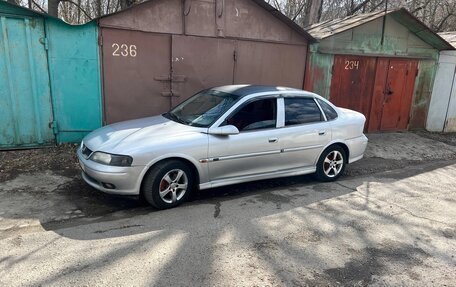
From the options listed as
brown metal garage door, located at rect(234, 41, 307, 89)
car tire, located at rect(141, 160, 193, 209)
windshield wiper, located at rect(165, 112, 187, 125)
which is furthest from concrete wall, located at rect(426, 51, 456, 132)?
car tire, located at rect(141, 160, 193, 209)

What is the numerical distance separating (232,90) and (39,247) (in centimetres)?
342

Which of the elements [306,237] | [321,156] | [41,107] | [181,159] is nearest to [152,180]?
[181,159]

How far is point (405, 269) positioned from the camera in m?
3.66

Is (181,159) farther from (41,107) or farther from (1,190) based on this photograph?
(41,107)

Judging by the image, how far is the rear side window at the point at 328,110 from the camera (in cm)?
618

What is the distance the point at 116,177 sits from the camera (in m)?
4.52

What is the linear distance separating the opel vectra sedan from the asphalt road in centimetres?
38

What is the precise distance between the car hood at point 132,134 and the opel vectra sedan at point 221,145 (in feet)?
0.04

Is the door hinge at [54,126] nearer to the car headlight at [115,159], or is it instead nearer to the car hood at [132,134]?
the car hood at [132,134]

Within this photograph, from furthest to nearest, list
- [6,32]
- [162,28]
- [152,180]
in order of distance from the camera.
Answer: [162,28], [6,32], [152,180]

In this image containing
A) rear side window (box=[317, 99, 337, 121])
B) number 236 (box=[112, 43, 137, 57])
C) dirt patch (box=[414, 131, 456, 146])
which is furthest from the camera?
dirt patch (box=[414, 131, 456, 146])

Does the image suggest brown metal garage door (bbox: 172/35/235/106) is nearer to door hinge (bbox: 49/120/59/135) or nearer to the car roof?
the car roof

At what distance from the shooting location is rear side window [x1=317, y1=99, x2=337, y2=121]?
618 cm

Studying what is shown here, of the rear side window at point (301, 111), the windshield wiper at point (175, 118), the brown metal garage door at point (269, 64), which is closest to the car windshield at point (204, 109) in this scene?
the windshield wiper at point (175, 118)
